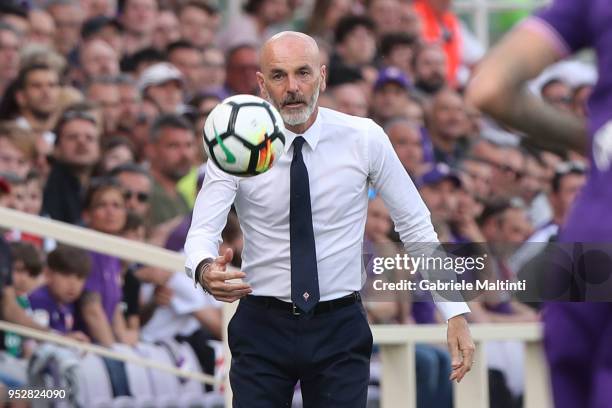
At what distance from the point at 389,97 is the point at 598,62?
29.7 ft

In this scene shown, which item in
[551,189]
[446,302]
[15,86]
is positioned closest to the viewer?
[446,302]

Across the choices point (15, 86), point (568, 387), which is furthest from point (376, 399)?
point (568, 387)

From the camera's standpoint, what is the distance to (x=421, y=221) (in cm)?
562

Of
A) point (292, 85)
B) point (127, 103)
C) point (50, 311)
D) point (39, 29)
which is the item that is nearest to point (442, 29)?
point (127, 103)

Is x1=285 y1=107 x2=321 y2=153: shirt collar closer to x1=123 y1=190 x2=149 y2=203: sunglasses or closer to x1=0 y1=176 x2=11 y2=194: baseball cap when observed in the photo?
x1=0 y1=176 x2=11 y2=194: baseball cap

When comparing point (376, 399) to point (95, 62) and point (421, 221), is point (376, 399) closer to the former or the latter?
point (421, 221)

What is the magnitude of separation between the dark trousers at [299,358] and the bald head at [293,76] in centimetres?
77

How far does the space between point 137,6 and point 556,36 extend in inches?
352

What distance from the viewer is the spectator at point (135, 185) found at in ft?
30.4

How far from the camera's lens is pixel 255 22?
44.1 feet

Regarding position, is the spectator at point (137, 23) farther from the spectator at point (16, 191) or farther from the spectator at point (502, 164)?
the spectator at point (16, 191)

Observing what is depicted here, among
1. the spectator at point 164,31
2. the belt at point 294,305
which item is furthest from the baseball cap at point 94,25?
→ the belt at point 294,305

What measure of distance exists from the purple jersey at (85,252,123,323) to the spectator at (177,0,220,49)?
4548mm

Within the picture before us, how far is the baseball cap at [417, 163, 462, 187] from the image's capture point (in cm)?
1090
